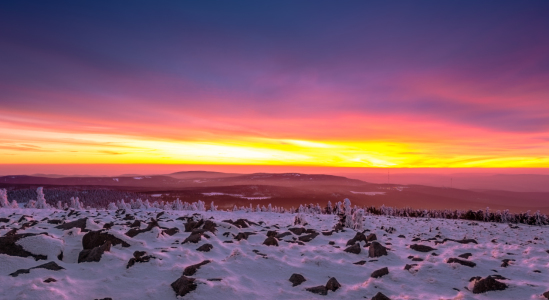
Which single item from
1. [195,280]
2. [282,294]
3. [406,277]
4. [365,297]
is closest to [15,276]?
[195,280]

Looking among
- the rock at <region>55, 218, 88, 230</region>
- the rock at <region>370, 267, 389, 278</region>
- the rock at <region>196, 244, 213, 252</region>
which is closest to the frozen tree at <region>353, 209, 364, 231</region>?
the rock at <region>370, 267, 389, 278</region>

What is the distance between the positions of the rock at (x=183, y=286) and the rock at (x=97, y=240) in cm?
413

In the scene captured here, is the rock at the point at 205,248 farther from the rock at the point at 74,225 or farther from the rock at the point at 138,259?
the rock at the point at 74,225

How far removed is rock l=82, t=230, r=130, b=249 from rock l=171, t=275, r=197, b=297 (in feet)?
13.6

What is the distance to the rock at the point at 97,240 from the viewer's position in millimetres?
8609

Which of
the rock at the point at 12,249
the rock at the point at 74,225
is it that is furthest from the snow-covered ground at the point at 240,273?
the rock at the point at 74,225

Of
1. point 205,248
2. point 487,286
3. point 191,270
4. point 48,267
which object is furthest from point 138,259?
point 487,286

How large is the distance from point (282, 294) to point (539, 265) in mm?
9456

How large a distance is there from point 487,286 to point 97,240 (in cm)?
1109

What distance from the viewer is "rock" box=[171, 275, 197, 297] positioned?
19.4 ft

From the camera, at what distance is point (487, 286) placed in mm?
6805

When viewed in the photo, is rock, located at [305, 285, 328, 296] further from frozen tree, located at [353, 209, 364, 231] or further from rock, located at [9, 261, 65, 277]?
frozen tree, located at [353, 209, 364, 231]

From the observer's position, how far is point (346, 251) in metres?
11.0

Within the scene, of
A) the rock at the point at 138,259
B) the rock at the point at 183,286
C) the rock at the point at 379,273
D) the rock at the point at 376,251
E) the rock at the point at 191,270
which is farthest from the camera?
the rock at the point at 376,251
